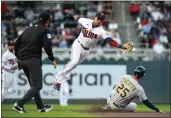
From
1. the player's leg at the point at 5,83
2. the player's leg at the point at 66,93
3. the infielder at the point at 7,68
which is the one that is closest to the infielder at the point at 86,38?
the infielder at the point at 7,68

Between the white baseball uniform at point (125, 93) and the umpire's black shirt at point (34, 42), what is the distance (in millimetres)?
2084

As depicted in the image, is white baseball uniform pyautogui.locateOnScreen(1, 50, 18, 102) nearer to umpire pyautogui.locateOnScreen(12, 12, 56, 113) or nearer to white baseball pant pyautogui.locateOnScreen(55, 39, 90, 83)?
white baseball pant pyautogui.locateOnScreen(55, 39, 90, 83)

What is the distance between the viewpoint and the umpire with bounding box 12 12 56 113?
48.3 feet

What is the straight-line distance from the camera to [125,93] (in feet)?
51.9

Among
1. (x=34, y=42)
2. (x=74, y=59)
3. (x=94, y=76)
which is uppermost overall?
(x=34, y=42)

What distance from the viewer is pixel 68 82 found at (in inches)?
1084

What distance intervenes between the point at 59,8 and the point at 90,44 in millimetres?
13297

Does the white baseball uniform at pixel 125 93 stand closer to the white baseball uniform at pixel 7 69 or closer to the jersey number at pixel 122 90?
the jersey number at pixel 122 90

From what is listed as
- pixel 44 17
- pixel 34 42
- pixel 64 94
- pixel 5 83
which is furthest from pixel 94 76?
pixel 44 17

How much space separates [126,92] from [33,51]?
2680 millimetres

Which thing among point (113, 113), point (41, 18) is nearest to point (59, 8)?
point (113, 113)

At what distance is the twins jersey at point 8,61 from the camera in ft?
66.9

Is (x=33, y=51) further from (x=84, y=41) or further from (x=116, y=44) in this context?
(x=116, y=44)

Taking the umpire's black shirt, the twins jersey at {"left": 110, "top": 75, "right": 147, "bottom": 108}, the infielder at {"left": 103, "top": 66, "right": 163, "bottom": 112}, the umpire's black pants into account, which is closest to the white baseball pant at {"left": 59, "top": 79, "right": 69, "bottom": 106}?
the infielder at {"left": 103, "top": 66, "right": 163, "bottom": 112}
